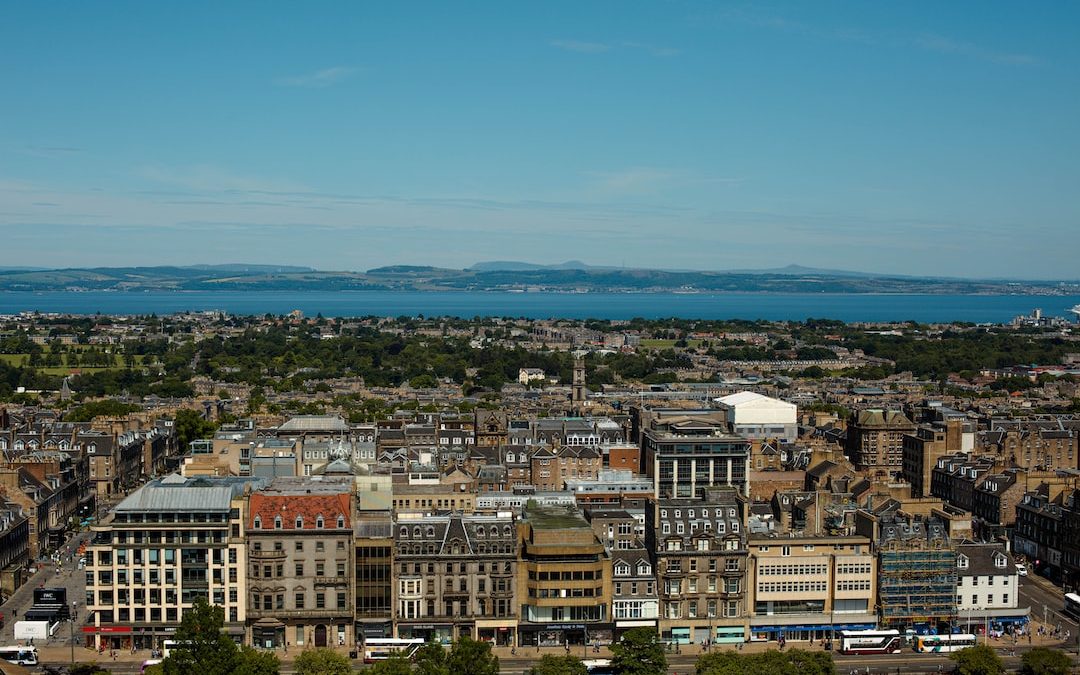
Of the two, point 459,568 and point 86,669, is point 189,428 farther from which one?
point 86,669

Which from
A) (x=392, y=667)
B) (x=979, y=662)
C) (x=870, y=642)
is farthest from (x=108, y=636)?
(x=979, y=662)

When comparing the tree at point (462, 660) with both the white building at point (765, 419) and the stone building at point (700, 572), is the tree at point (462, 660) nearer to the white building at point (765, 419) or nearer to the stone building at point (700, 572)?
the stone building at point (700, 572)

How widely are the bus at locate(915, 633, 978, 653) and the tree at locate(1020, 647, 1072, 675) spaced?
5.33 meters

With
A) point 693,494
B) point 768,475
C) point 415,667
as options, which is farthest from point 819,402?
point 415,667

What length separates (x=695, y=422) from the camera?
268ft

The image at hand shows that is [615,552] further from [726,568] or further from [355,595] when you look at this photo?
[355,595]

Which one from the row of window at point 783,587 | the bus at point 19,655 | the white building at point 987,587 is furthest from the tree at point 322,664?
the white building at point 987,587

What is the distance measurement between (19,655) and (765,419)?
66690mm

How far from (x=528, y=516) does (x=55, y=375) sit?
128 meters

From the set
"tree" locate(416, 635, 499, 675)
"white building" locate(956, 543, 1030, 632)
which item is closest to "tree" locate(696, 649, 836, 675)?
"tree" locate(416, 635, 499, 675)

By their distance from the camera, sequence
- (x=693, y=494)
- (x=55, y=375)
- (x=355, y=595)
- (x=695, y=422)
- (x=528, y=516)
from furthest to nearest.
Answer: (x=55, y=375)
(x=695, y=422)
(x=693, y=494)
(x=528, y=516)
(x=355, y=595)

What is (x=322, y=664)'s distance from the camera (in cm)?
4922

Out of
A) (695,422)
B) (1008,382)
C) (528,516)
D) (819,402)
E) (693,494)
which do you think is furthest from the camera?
(1008,382)

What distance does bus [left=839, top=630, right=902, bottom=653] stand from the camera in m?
56.3
